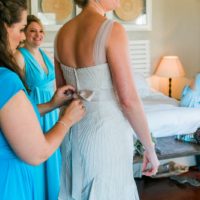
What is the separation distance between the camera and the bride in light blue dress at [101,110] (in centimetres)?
124

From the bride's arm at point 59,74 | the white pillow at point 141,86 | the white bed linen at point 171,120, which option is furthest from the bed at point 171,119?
the bride's arm at point 59,74

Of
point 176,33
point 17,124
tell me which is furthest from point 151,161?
point 176,33

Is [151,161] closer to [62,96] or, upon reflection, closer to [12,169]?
[62,96]

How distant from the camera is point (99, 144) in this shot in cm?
132

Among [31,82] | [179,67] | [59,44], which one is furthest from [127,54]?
[179,67]

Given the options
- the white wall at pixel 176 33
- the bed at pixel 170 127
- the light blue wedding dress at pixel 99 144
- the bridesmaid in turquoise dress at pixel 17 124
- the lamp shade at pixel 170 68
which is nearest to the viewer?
the bridesmaid in turquoise dress at pixel 17 124

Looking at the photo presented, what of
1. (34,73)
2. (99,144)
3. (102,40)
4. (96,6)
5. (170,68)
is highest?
(96,6)

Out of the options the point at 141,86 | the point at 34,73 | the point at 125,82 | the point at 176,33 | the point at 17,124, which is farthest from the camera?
the point at 176,33

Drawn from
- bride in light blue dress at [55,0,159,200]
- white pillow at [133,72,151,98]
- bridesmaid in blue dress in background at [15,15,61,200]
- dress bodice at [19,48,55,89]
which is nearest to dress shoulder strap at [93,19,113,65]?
bride in light blue dress at [55,0,159,200]

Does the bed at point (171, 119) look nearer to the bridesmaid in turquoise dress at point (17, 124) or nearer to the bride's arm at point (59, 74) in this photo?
the bride's arm at point (59, 74)

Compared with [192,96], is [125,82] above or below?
above

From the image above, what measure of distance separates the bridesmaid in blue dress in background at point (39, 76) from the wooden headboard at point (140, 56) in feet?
6.58

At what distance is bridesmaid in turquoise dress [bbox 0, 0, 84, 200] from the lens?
0.98m

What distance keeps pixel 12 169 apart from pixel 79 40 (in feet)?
1.79
